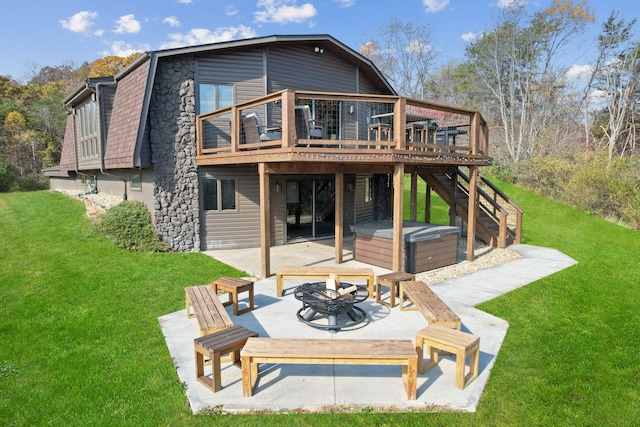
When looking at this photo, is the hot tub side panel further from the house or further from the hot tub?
the house

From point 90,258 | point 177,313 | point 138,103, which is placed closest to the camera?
point 177,313

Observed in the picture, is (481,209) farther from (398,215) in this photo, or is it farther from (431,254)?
(398,215)

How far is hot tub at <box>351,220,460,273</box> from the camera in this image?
8.16 m

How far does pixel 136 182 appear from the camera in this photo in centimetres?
1143

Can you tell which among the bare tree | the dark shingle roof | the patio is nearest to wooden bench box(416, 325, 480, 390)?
the patio

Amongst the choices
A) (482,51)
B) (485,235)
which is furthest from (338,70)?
(482,51)

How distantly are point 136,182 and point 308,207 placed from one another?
5.01 meters

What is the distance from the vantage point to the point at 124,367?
4.25 m

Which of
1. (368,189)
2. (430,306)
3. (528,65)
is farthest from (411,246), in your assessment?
(528,65)

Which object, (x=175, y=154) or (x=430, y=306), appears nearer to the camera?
(x=430, y=306)

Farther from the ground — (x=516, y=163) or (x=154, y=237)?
(x=516, y=163)

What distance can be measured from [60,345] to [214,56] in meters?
7.61

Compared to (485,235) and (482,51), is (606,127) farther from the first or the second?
(485,235)

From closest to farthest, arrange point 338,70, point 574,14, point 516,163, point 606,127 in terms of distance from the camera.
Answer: point 338,70 → point 516,163 → point 574,14 → point 606,127
